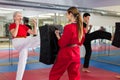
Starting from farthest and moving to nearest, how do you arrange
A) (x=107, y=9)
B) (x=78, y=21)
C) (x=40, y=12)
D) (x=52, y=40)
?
(x=107, y=9), (x=40, y=12), (x=52, y=40), (x=78, y=21)

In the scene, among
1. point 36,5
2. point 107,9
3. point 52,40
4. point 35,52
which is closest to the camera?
point 52,40

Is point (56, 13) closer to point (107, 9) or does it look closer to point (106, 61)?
point (107, 9)

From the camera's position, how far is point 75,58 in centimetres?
312

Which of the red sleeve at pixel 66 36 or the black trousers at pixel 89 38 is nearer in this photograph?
the red sleeve at pixel 66 36

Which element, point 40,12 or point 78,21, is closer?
point 78,21

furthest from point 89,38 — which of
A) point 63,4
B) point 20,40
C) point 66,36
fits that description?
point 66,36

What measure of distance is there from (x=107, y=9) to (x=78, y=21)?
13.1ft

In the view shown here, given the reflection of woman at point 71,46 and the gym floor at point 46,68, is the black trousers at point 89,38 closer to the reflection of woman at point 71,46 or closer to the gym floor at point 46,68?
the gym floor at point 46,68

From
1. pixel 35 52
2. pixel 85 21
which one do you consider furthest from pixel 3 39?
pixel 85 21

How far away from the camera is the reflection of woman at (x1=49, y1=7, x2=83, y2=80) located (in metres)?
2.98

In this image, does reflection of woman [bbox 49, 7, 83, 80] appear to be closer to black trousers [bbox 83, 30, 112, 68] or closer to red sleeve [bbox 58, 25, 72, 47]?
red sleeve [bbox 58, 25, 72, 47]

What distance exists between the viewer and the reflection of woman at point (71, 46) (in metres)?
2.98

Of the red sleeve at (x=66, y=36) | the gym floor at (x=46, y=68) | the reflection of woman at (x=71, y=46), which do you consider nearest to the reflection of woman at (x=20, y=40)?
the reflection of woman at (x=71, y=46)

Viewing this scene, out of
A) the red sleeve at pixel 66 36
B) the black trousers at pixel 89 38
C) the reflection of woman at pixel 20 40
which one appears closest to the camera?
the red sleeve at pixel 66 36
